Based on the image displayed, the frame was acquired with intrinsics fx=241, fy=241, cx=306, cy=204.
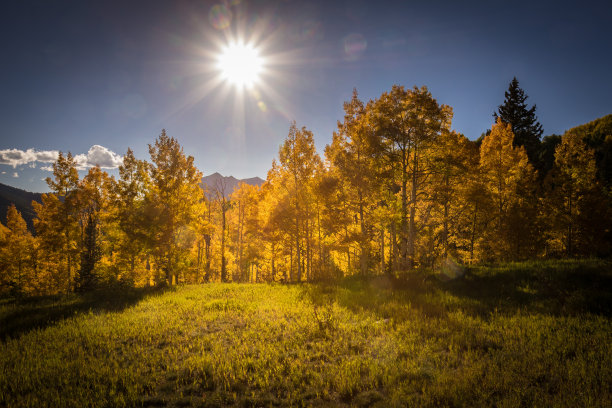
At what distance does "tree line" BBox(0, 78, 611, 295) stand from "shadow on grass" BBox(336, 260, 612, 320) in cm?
308

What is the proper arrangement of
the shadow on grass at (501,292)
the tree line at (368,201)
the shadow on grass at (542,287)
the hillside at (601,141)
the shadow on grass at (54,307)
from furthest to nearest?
the hillside at (601,141)
the tree line at (368,201)
the shadow on grass at (54,307)
the shadow on grass at (501,292)
the shadow on grass at (542,287)

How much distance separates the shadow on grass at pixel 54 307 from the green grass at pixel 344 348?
129 mm

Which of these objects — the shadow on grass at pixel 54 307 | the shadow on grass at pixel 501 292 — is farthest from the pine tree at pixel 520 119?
the shadow on grass at pixel 54 307

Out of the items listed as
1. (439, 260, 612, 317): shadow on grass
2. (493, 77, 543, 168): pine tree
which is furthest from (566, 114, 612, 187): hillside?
(439, 260, 612, 317): shadow on grass

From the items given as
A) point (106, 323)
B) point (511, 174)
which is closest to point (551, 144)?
point (511, 174)

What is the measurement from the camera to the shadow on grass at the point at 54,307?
9.32 m

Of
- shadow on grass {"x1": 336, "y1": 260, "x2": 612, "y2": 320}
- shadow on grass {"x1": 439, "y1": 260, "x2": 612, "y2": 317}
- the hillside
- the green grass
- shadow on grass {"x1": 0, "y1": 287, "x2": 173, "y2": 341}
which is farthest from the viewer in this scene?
the hillside

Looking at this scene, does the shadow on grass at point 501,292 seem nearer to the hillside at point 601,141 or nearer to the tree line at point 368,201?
the tree line at point 368,201

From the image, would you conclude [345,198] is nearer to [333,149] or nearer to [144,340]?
[333,149]

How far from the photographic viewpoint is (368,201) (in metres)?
16.9

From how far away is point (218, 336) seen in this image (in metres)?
7.67

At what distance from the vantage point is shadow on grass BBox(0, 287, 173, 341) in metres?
9.32

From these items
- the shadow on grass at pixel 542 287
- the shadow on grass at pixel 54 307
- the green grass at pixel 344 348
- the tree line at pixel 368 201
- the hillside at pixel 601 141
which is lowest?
the shadow on grass at pixel 54 307

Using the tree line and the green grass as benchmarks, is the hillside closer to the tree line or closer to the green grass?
the tree line
